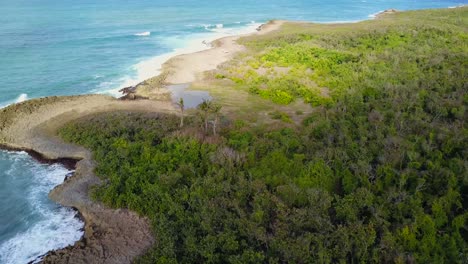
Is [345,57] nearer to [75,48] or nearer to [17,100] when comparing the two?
[17,100]

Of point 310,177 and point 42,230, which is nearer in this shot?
point 42,230

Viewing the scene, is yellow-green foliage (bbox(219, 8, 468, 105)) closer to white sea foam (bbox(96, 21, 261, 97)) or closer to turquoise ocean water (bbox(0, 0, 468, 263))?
white sea foam (bbox(96, 21, 261, 97))

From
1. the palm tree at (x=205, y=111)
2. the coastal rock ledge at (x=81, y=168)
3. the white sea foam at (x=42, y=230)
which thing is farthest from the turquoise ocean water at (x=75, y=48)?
the palm tree at (x=205, y=111)

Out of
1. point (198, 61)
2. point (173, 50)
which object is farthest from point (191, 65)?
point (173, 50)

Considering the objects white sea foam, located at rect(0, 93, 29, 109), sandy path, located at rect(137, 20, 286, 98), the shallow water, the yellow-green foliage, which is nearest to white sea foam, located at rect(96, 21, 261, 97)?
sandy path, located at rect(137, 20, 286, 98)

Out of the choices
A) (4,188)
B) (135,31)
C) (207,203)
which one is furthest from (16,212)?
(135,31)

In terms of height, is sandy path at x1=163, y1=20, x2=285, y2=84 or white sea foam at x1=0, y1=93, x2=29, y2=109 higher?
sandy path at x1=163, y1=20, x2=285, y2=84
